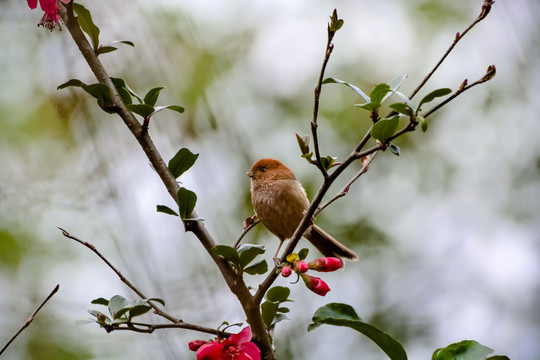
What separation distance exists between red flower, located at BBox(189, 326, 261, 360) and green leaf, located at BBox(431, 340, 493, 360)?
1.56 ft

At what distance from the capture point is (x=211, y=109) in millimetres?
4645

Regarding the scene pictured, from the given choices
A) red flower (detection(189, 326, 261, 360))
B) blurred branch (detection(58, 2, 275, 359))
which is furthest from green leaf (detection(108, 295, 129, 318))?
red flower (detection(189, 326, 261, 360))

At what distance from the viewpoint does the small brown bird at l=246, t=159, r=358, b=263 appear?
3.58 meters

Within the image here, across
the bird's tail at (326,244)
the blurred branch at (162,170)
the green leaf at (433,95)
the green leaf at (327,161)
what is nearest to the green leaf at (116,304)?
the blurred branch at (162,170)

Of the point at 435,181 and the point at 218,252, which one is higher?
the point at 435,181

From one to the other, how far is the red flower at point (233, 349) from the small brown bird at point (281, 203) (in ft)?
5.79

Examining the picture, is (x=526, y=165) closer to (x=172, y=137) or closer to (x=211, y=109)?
(x=211, y=109)

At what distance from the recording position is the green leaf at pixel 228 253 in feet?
5.41

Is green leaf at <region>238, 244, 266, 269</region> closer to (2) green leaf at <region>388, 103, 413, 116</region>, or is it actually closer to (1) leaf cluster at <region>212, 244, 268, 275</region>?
(1) leaf cluster at <region>212, 244, 268, 275</region>

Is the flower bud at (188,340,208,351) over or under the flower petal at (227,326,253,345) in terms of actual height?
over

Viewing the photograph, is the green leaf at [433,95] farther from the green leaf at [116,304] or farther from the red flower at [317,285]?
the green leaf at [116,304]

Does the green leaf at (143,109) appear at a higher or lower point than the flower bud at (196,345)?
higher

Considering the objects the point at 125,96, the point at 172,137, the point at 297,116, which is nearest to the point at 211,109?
the point at 172,137

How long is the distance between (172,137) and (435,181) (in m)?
2.93
